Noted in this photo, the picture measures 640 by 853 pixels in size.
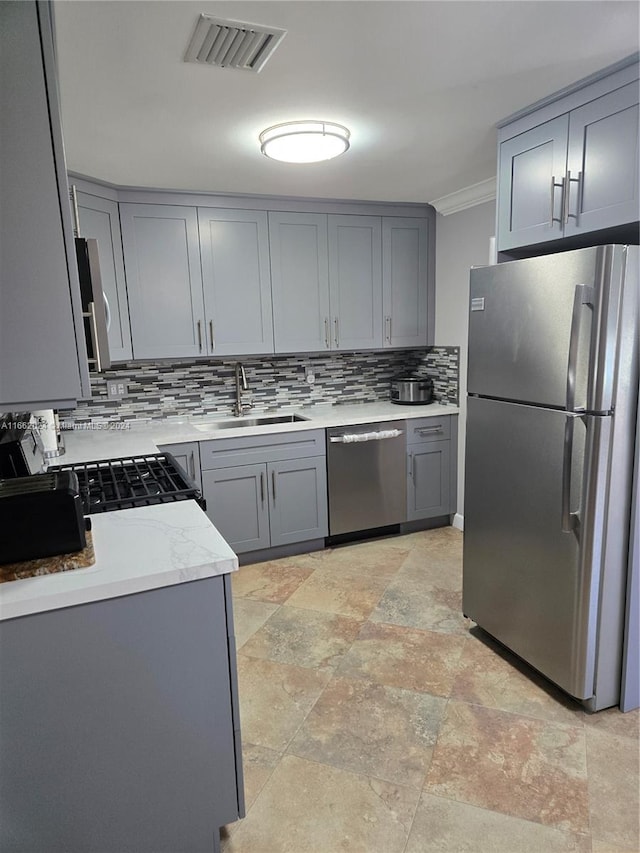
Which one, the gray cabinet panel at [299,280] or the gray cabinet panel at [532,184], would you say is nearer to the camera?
the gray cabinet panel at [532,184]

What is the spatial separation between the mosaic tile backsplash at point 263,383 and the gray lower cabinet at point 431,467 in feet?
1.03

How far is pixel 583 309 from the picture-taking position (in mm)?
→ 1836

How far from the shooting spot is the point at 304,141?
235 cm

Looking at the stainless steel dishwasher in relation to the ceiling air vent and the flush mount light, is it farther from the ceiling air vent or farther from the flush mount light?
the ceiling air vent

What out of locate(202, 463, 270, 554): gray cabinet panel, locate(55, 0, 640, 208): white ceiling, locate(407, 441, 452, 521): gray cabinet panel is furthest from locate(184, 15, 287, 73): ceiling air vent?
locate(407, 441, 452, 521): gray cabinet panel

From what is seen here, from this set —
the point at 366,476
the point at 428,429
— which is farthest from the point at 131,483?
the point at 428,429

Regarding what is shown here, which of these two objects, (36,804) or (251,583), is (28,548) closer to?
(36,804)

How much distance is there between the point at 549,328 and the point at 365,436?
5.79 ft

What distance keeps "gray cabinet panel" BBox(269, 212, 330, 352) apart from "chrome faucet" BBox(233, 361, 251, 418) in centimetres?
38

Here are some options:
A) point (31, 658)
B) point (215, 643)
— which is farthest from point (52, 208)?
point (215, 643)

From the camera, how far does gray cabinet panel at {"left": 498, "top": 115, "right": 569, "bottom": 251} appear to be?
7.04ft

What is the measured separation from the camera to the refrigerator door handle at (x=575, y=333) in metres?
1.81

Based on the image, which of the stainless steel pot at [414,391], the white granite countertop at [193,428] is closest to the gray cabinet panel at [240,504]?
the white granite countertop at [193,428]

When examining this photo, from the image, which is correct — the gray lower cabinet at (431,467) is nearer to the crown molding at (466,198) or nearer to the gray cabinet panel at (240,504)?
the gray cabinet panel at (240,504)
